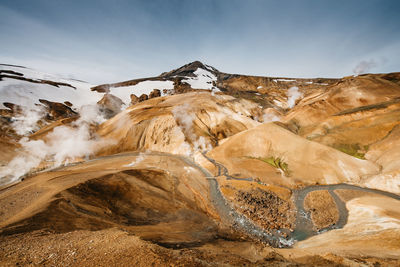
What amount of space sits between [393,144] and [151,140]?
4946 centimetres

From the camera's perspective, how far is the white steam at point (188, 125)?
44250 mm

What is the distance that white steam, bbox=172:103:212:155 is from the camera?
44250 mm

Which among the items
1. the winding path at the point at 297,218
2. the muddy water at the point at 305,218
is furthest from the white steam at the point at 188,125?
the muddy water at the point at 305,218

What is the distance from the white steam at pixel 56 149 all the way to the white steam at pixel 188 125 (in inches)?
788

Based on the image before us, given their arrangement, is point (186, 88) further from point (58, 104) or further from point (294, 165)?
point (294, 165)

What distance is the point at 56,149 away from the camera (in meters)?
39.6

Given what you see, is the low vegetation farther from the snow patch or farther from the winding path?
the snow patch

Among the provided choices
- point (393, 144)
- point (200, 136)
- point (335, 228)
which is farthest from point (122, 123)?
point (393, 144)

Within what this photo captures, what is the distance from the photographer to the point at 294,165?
30844 millimetres

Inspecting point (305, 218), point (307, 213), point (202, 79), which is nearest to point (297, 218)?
point (305, 218)

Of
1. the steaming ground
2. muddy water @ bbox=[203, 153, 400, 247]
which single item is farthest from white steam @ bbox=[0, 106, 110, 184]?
muddy water @ bbox=[203, 153, 400, 247]

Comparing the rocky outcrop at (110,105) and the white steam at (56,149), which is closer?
the white steam at (56,149)

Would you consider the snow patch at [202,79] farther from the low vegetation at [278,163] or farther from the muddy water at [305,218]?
the muddy water at [305,218]

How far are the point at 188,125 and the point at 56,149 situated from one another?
102 ft
